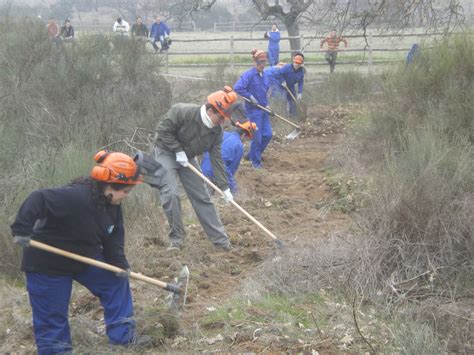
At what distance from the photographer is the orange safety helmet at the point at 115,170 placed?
14.5ft

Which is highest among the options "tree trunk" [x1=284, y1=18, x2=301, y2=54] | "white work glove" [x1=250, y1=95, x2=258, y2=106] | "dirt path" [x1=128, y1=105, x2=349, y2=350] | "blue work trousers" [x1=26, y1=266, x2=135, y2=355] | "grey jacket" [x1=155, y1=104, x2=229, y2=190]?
"tree trunk" [x1=284, y1=18, x2=301, y2=54]

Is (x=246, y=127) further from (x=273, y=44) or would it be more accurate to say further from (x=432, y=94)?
(x=273, y=44)

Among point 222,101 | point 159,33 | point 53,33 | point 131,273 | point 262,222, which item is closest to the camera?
point 131,273

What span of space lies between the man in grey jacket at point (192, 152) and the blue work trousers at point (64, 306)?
2166mm

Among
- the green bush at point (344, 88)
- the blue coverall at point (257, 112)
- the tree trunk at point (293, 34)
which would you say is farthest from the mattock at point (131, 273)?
the tree trunk at point (293, 34)

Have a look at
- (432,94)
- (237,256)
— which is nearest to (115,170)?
Answer: (237,256)

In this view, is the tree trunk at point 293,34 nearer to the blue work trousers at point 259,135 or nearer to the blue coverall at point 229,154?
the blue work trousers at point 259,135

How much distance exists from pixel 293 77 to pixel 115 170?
423 inches

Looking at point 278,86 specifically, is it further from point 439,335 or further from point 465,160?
point 439,335

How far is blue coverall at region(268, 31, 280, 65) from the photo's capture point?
842 inches

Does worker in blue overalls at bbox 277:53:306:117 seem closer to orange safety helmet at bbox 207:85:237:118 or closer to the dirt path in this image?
the dirt path

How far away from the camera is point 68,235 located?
14.8 ft

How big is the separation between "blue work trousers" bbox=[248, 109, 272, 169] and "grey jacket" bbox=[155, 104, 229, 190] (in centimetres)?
448

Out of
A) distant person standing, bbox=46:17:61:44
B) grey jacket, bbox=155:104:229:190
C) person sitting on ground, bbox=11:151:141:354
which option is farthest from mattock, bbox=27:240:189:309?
distant person standing, bbox=46:17:61:44
